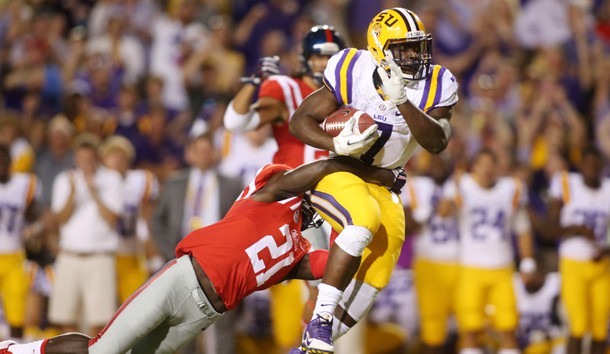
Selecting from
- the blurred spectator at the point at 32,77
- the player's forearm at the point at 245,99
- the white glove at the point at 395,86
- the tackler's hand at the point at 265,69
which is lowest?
the white glove at the point at 395,86

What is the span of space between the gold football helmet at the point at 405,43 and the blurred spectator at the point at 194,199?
3.75 m

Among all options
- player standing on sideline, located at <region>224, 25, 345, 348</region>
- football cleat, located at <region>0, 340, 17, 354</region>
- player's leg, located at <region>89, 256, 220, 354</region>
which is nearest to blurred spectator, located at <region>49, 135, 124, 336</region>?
player standing on sideline, located at <region>224, 25, 345, 348</region>

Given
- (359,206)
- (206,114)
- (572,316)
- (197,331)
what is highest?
(206,114)

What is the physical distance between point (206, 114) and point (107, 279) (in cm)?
219

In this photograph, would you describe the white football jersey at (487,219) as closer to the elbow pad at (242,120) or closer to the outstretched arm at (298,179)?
the elbow pad at (242,120)

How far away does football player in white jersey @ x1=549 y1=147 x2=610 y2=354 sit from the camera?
9.38 metres

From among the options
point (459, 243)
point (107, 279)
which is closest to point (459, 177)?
point (459, 243)

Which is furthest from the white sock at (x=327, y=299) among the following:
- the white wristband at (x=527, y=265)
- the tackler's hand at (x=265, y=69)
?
the white wristband at (x=527, y=265)

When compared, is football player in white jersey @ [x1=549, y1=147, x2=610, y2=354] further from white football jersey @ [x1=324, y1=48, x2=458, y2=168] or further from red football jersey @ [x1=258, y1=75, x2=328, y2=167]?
white football jersey @ [x1=324, y1=48, x2=458, y2=168]

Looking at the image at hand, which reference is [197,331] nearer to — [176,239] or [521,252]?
[176,239]

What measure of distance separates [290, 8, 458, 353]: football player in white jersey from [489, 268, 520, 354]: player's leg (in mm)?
3733

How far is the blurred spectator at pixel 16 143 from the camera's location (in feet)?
33.5

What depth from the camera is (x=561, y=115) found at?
427 inches

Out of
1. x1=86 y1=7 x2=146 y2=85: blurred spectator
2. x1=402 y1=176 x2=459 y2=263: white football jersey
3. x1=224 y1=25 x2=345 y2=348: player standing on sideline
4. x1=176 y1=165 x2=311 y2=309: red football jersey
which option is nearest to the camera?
x1=176 y1=165 x2=311 y2=309: red football jersey
